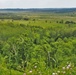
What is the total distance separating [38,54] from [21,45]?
879 cm

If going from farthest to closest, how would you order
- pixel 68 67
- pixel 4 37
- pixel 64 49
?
pixel 4 37 < pixel 64 49 < pixel 68 67

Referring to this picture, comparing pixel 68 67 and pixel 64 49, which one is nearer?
pixel 68 67

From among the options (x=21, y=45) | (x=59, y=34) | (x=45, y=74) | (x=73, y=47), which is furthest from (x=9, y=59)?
(x=45, y=74)

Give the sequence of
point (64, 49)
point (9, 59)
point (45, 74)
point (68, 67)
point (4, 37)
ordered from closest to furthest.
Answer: point (68, 67) → point (45, 74) → point (9, 59) → point (64, 49) → point (4, 37)

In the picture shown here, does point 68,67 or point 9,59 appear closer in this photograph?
point 68,67

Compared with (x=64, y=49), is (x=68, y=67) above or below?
above

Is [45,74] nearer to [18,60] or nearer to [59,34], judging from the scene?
[18,60]

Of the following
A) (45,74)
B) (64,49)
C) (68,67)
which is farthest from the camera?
(64,49)

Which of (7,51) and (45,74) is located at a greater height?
(45,74)

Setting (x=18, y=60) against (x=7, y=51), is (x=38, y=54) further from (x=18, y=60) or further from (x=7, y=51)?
(x=7, y=51)

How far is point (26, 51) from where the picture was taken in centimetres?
6078

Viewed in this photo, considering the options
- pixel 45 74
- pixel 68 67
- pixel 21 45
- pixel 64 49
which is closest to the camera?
pixel 68 67

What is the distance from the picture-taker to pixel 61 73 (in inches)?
385

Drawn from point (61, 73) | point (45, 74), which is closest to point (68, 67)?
point (61, 73)
